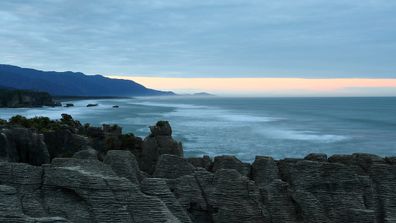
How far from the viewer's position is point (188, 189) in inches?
990

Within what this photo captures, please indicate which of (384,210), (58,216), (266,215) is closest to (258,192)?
(266,215)

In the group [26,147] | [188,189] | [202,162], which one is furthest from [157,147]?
[188,189]

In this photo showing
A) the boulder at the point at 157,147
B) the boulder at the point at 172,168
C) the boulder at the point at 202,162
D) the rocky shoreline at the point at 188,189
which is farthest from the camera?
the boulder at the point at 157,147

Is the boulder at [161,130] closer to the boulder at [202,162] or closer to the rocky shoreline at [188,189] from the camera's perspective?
the boulder at [202,162]

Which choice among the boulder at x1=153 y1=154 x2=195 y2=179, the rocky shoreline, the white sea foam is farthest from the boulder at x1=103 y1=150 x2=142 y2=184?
the white sea foam

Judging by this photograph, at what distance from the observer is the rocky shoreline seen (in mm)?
20266

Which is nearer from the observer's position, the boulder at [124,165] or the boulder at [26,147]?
the boulder at [124,165]

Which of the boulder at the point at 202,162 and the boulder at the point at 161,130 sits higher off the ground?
the boulder at the point at 161,130

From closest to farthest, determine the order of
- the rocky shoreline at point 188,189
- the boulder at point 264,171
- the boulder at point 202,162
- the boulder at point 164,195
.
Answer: the rocky shoreline at point 188,189, the boulder at point 164,195, the boulder at point 264,171, the boulder at point 202,162

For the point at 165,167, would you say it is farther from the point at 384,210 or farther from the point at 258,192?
the point at 384,210

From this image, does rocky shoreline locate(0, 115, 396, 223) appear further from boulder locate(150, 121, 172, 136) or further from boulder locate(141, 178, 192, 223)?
boulder locate(150, 121, 172, 136)

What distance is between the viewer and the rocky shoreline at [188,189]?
798 inches

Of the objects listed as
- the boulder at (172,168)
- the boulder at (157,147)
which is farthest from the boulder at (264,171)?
the boulder at (157,147)

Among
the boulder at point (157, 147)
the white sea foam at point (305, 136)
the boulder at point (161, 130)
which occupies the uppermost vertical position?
the boulder at point (161, 130)
